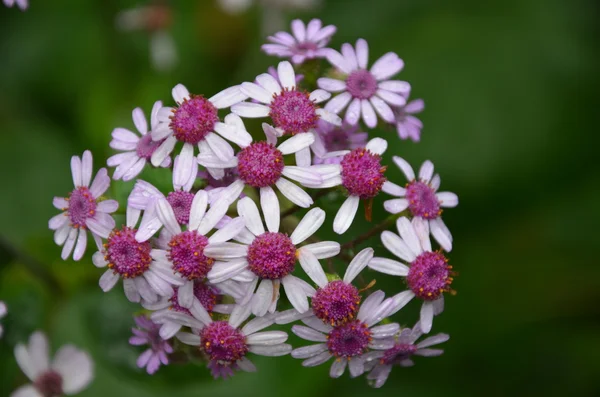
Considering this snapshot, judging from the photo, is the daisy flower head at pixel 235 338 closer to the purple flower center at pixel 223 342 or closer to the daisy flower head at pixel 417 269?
the purple flower center at pixel 223 342

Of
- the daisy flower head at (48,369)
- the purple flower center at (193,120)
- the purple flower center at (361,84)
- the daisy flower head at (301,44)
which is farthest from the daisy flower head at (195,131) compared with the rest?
the daisy flower head at (48,369)

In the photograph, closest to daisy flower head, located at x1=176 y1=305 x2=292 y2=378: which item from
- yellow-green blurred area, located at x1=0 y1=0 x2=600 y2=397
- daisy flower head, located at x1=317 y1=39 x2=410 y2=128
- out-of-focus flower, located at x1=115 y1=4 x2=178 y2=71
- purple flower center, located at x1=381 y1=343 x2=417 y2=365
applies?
purple flower center, located at x1=381 y1=343 x2=417 y2=365

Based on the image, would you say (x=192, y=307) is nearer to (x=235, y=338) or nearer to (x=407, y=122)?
(x=235, y=338)

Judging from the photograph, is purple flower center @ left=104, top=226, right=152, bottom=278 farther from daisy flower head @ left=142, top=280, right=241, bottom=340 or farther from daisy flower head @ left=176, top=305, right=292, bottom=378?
daisy flower head @ left=176, top=305, right=292, bottom=378

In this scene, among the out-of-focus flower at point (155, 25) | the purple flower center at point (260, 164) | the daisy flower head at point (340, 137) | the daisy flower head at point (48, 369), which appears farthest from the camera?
the out-of-focus flower at point (155, 25)

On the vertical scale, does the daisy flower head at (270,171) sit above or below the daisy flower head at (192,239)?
above

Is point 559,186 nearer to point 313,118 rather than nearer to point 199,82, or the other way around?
point 199,82
